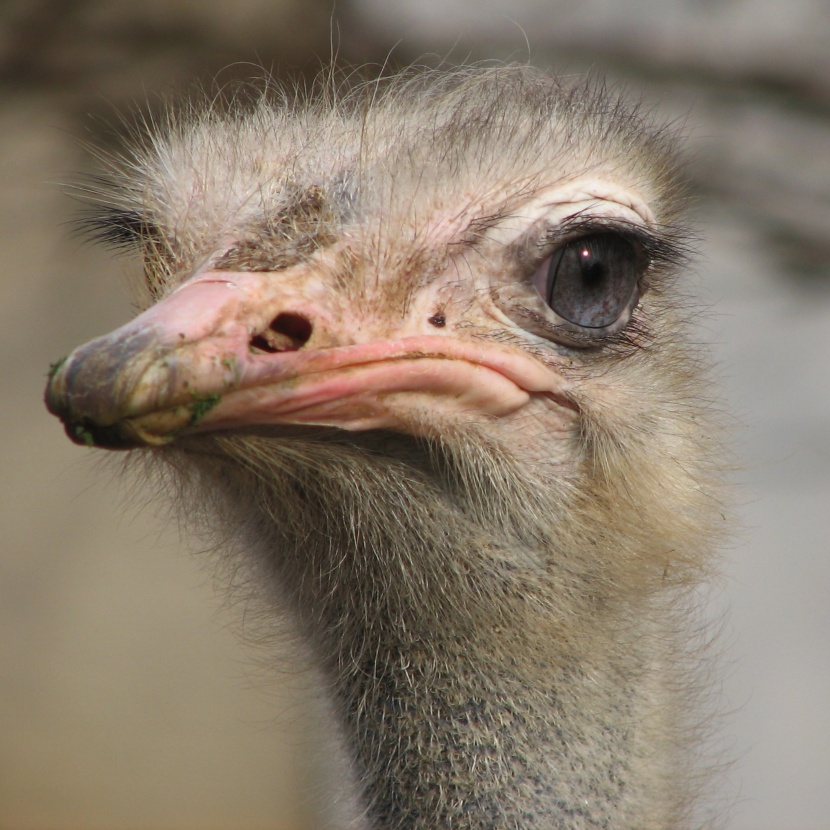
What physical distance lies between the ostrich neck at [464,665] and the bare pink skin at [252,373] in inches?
7.0

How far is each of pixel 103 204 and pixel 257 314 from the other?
1.05 m

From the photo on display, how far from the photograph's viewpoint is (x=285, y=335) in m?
1.21

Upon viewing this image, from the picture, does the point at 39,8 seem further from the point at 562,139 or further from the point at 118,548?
the point at 562,139

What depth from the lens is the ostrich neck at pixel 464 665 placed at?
1.46 m

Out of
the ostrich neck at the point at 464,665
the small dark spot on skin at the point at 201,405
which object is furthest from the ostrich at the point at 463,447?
the small dark spot on skin at the point at 201,405

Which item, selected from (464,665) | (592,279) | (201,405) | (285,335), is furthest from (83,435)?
(592,279)

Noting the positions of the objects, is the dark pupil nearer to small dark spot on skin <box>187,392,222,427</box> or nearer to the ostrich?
the ostrich

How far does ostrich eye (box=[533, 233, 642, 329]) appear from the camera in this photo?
1.49 meters

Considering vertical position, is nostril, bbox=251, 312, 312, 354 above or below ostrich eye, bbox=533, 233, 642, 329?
below

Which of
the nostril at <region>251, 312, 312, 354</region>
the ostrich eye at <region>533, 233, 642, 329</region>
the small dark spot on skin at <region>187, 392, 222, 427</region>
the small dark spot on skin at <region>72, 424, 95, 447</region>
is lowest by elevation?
the small dark spot on skin at <region>72, 424, 95, 447</region>

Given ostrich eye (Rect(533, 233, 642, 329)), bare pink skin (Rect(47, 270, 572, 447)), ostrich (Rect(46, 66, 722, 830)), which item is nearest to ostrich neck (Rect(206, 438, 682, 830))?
ostrich (Rect(46, 66, 722, 830))

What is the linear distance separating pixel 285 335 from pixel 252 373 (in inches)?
4.0

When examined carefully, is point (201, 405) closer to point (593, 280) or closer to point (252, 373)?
point (252, 373)

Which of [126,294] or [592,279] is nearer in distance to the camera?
[592,279]
